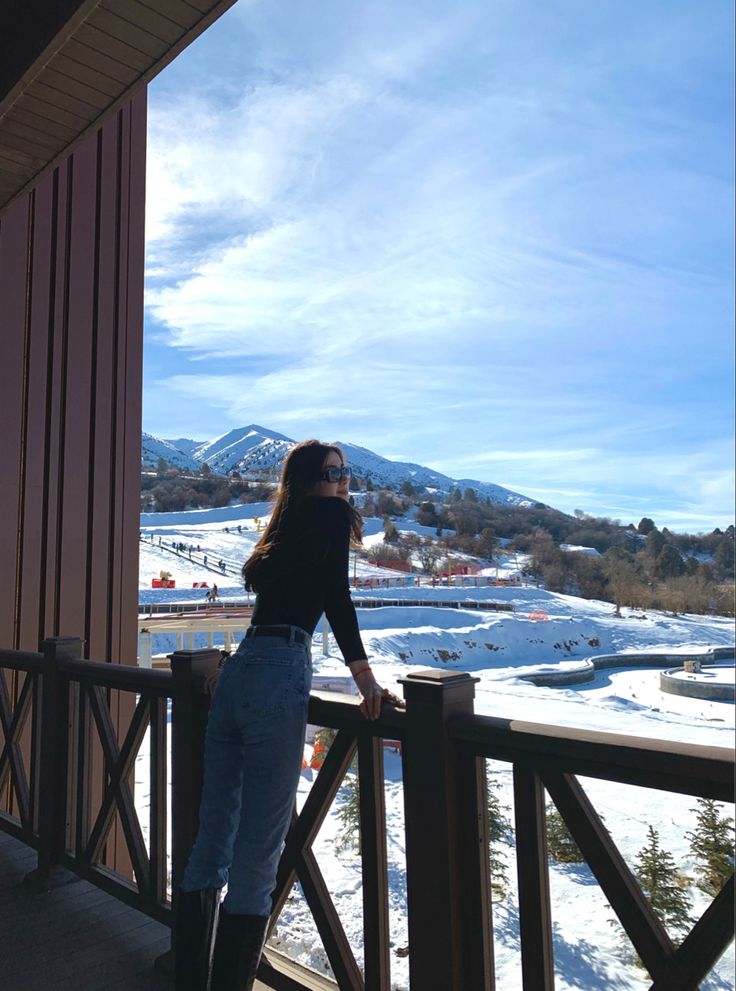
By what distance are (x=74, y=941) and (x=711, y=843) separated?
1736mm

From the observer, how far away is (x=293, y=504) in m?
1.57

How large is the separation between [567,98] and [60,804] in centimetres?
593

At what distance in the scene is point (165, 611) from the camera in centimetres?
3488

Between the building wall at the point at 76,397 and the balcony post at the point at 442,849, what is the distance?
3.37 m

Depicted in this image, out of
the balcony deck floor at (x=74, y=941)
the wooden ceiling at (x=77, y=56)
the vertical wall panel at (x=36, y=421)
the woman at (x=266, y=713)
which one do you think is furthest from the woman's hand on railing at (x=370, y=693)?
the vertical wall panel at (x=36, y=421)

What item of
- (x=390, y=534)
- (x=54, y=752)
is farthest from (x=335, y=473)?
(x=390, y=534)

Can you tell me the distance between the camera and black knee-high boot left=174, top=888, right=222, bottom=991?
1.52m

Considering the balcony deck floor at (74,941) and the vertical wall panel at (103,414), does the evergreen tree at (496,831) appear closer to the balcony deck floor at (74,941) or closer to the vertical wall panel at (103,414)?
the balcony deck floor at (74,941)

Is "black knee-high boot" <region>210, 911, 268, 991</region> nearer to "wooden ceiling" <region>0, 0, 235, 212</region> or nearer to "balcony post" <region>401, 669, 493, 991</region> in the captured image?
"balcony post" <region>401, 669, 493, 991</region>

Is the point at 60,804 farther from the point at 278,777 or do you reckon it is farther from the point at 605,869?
the point at 605,869

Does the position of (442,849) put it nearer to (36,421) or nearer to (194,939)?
(194,939)

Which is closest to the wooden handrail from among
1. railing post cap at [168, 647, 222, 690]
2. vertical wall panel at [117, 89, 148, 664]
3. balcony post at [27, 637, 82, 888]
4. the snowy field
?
the snowy field

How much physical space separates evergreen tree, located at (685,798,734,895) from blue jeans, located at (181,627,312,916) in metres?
0.81

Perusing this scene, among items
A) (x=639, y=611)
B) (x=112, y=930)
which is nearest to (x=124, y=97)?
(x=112, y=930)
